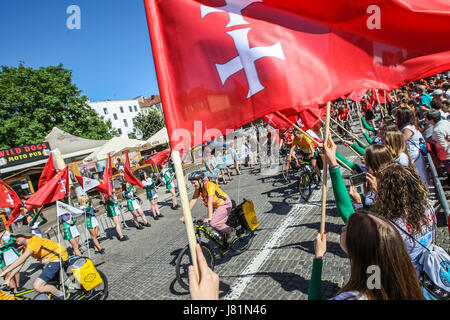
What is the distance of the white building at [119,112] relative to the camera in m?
60.4

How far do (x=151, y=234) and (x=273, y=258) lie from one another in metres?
4.84

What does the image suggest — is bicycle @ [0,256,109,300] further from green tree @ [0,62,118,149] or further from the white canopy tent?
green tree @ [0,62,118,149]

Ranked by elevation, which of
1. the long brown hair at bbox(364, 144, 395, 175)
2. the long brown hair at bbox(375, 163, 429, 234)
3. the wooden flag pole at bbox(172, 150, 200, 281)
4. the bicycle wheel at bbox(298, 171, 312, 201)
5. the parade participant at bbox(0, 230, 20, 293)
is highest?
the wooden flag pole at bbox(172, 150, 200, 281)

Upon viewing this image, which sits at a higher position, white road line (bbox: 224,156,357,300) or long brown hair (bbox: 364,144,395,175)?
long brown hair (bbox: 364,144,395,175)

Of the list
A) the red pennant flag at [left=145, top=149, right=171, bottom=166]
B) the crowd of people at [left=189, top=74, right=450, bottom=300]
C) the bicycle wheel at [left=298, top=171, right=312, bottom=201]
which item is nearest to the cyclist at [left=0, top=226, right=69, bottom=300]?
the crowd of people at [left=189, top=74, right=450, bottom=300]

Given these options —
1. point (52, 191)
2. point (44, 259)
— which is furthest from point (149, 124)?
point (44, 259)

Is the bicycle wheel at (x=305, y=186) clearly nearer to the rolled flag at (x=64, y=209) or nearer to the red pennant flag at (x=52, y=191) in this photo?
the rolled flag at (x=64, y=209)

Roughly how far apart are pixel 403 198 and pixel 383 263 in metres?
0.96

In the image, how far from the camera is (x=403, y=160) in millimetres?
3068

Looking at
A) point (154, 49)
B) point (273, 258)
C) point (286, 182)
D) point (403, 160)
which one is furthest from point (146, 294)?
point (286, 182)

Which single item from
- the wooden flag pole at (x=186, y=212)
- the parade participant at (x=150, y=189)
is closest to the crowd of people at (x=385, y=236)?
the wooden flag pole at (x=186, y=212)

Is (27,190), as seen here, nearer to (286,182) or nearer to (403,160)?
(286,182)

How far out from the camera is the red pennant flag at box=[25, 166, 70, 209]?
5520 millimetres

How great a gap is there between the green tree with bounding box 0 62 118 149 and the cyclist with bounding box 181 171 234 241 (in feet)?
84.7
